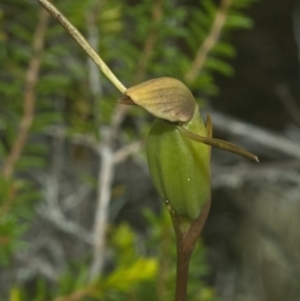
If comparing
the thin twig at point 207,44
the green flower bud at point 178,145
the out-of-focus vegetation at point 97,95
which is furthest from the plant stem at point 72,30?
the thin twig at point 207,44

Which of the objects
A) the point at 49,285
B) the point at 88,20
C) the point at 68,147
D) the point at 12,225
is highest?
the point at 88,20

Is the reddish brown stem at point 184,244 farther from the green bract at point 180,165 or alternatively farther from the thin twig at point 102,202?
the thin twig at point 102,202

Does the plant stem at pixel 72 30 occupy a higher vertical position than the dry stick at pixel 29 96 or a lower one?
higher

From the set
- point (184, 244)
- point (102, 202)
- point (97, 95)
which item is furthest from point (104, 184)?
point (184, 244)

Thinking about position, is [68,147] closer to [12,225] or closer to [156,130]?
[12,225]

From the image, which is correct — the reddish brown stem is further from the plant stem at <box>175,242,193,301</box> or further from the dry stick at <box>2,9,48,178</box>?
the dry stick at <box>2,9,48,178</box>

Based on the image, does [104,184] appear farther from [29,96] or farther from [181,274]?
[181,274]

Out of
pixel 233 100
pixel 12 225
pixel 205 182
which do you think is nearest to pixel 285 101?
pixel 233 100
